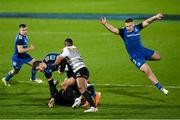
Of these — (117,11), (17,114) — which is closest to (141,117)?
(17,114)

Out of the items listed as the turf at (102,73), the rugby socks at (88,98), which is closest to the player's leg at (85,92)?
the rugby socks at (88,98)

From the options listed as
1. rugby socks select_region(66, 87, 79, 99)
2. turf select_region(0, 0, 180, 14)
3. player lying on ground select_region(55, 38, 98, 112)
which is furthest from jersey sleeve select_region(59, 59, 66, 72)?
turf select_region(0, 0, 180, 14)

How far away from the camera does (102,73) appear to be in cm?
2028

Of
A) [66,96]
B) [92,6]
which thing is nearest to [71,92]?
[66,96]

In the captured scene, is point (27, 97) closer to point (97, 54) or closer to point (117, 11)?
point (97, 54)

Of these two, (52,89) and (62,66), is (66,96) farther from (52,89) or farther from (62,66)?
(62,66)

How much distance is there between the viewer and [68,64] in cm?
1502

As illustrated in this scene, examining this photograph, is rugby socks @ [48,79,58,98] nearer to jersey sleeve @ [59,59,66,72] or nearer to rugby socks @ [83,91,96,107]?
jersey sleeve @ [59,59,66,72]

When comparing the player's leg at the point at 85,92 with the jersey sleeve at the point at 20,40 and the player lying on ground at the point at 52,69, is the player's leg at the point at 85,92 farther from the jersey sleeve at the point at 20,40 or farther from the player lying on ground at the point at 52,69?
the jersey sleeve at the point at 20,40

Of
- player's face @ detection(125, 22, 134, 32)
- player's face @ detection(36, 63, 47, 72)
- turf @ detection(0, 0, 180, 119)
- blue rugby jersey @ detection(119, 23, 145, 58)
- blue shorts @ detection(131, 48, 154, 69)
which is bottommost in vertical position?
turf @ detection(0, 0, 180, 119)

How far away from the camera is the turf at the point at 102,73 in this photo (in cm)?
1464

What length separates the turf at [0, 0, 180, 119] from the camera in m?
14.6

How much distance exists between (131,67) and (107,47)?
4.89 m

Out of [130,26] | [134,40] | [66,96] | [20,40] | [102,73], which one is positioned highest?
[130,26]
